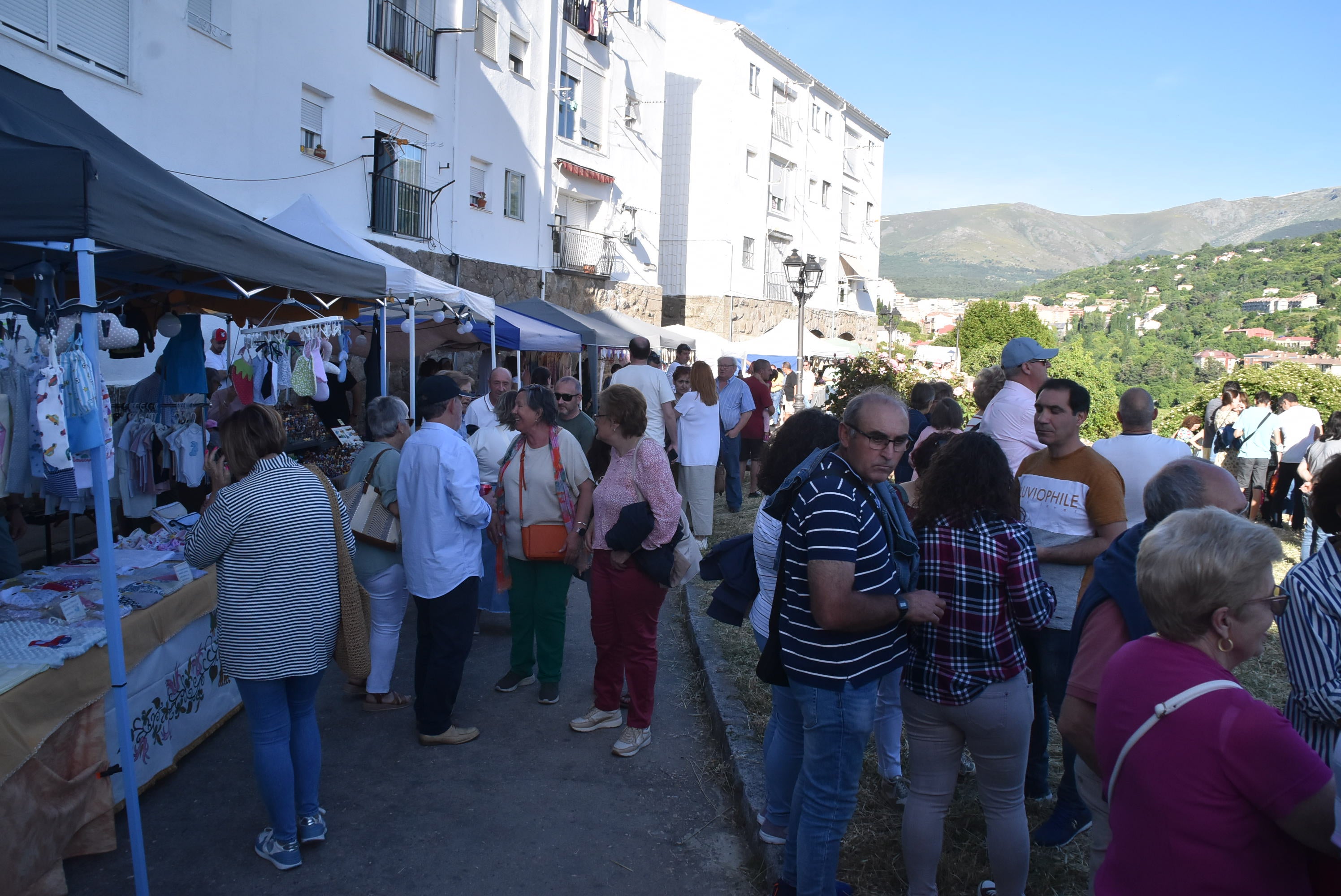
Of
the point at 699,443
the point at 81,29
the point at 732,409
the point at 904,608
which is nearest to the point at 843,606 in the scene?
the point at 904,608

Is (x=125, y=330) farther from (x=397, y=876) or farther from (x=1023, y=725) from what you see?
(x=1023, y=725)

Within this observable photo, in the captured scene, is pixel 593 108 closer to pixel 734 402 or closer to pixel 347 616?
pixel 734 402

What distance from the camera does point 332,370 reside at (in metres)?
7.89

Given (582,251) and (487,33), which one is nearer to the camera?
(487,33)

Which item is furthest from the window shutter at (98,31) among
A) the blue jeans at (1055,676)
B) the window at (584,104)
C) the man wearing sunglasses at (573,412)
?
the window at (584,104)

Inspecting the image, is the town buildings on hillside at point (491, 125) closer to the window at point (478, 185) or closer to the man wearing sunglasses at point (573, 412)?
the window at point (478, 185)

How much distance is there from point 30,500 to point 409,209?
940 cm

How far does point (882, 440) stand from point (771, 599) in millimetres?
1065

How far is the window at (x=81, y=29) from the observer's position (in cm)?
856

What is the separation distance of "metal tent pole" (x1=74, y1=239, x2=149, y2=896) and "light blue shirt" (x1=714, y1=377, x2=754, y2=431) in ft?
26.2

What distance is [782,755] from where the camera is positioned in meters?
3.37

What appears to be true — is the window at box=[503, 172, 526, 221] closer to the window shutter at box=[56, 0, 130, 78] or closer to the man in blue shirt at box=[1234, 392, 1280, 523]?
the window shutter at box=[56, 0, 130, 78]

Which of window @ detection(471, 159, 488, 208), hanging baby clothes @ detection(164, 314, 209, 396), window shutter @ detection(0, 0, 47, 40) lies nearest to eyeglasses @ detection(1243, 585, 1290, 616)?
hanging baby clothes @ detection(164, 314, 209, 396)

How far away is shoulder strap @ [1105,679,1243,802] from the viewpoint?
1646 millimetres
